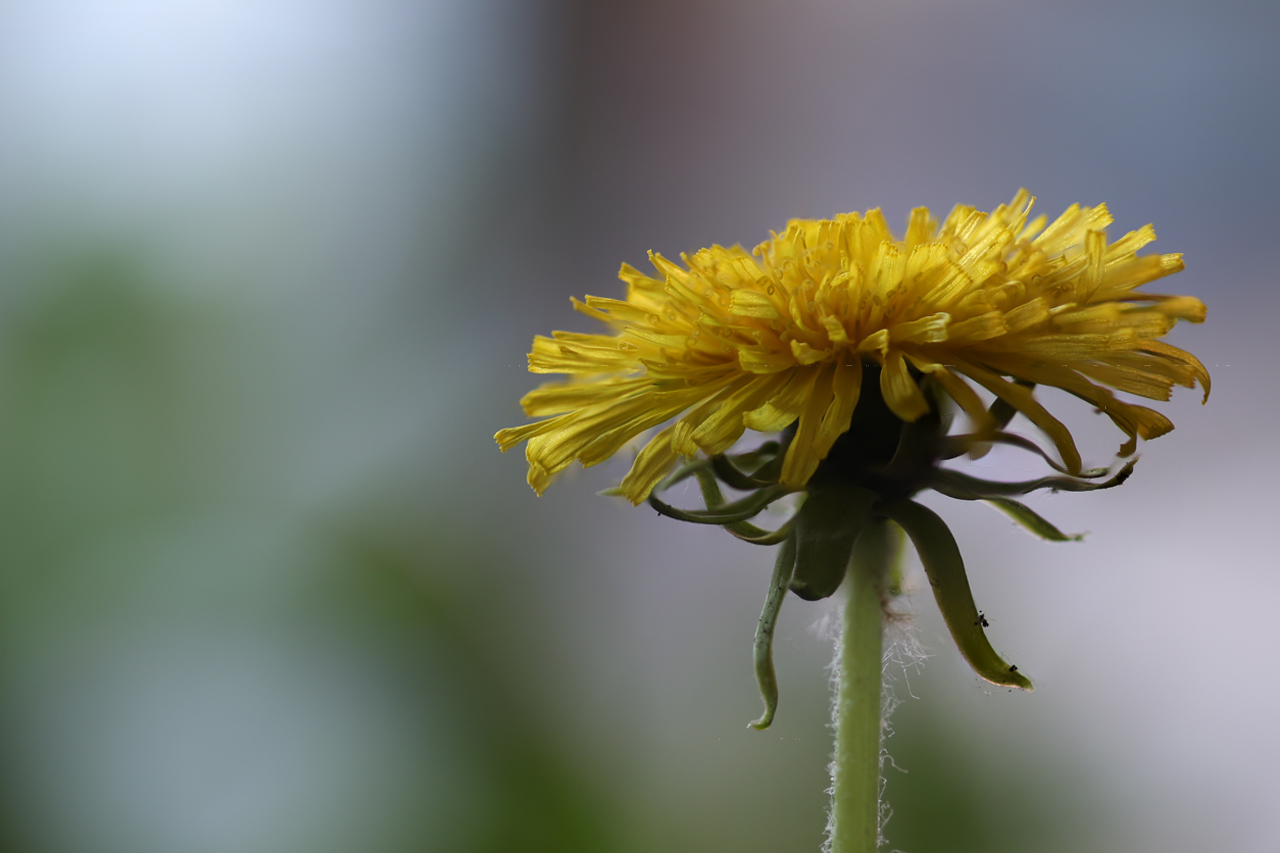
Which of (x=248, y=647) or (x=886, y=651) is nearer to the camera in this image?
(x=886, y=651)

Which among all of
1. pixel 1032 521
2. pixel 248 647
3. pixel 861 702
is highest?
pixel 1032 521

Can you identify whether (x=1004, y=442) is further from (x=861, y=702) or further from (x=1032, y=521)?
(x=861, y=702)

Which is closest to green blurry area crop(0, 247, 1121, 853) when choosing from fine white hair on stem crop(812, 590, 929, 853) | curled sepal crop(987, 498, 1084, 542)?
fine white hair on stem crop(812, 590, 929, 853)

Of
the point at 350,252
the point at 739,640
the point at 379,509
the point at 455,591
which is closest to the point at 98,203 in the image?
the point at 350,252

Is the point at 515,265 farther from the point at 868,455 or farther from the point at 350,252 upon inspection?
the point at 868,455

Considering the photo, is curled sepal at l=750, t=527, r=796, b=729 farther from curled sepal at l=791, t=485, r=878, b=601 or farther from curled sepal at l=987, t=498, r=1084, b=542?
curled sepal at l=987, t=498, r=1084, b=542

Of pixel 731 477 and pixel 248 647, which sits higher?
pixel 731 477

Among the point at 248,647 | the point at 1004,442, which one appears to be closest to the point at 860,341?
the point at 1004,442
